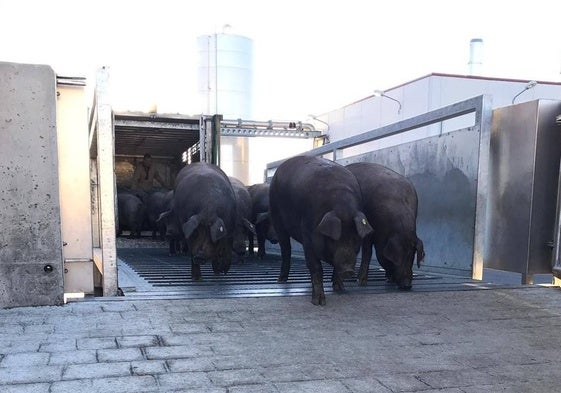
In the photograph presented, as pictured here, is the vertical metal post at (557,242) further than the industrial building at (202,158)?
Yes

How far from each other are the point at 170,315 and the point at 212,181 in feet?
10.5

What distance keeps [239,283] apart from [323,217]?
6.05ft

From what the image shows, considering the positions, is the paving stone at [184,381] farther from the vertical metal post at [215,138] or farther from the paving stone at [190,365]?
the vertical metal post at [215,138]

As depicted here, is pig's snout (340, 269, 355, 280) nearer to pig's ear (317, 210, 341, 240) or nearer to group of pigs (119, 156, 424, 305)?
group of pigs (119, 156, 424, 305)

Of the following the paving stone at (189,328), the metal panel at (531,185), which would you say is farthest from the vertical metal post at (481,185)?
the paving stone at (189,328)

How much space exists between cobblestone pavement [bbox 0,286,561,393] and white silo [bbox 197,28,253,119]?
16.7m

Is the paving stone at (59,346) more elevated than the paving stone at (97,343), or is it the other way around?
the paving stone at (59,346)

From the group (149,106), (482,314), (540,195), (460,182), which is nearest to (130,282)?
(482,314)

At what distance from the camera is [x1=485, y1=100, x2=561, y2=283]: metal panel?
21.6 feet

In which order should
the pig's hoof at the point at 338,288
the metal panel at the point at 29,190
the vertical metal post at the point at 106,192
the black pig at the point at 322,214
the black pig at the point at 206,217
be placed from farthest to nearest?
the black pig at the point at 206,217
the pig's hoof at the point at 338,288
the vertical metal post at the point at 106,192
the black pig at the point at 322,214
the metal panel at the point at 29,190

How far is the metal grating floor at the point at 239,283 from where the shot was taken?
567 centimetres

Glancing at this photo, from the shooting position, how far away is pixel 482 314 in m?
4.91

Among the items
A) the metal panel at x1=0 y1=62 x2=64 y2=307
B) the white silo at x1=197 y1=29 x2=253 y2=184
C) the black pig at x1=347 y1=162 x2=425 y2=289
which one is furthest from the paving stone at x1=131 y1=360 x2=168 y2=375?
the white silo at x1=197 y1=29 x2=253 y2=184

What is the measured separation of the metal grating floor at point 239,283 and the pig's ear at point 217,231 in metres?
0.59
